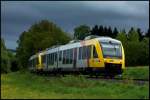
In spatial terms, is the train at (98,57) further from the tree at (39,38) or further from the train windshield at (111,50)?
the tree at (39,38)

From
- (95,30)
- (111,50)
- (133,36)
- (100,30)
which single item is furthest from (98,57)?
(95,30)

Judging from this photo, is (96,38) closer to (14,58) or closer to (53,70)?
(53,70)

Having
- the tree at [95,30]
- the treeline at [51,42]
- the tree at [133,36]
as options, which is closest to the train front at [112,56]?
the treeline at [51,42]

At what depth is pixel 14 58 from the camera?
4422 inches

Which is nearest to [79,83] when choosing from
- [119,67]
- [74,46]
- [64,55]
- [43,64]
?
[119,67]

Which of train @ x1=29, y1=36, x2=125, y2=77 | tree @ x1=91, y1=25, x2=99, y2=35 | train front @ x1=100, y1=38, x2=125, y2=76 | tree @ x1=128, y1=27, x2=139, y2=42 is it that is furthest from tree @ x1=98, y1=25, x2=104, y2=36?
train front @ x1=100, y1=38, x2=125, y2=76

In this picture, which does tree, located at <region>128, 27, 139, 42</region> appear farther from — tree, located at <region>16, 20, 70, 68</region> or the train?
the train

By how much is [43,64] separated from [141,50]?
37.5 m

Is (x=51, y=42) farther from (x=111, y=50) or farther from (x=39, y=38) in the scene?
(x=111, y=50)

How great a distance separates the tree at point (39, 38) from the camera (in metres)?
98.2

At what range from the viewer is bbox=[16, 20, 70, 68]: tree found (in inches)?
3866

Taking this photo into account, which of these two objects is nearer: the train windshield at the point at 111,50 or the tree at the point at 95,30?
the train windshield at the point at 111,50

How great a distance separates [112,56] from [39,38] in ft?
218

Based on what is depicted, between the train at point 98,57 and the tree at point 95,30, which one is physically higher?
the tree at point 95,30
